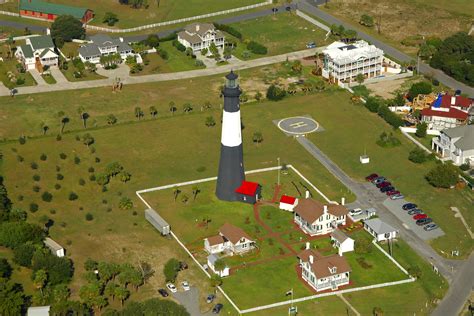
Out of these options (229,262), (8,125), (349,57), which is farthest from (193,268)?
(349,57)

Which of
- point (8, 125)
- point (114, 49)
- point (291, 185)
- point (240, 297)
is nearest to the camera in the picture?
point (240, 297)

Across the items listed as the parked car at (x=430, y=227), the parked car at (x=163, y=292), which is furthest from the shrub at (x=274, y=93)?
the parked car at (x=163, y=292)

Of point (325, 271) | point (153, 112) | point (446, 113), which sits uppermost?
point (325, 271)

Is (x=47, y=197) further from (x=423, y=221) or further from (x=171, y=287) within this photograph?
(x=423, y=221)

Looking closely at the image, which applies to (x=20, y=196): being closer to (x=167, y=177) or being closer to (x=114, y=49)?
(x=167, y=177)

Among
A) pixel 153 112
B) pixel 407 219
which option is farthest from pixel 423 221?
pixel 153 112

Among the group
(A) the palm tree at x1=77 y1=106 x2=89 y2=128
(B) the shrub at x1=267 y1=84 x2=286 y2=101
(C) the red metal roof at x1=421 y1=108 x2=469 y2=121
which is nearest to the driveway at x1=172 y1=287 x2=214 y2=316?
(A) the palm tree at x1=77 y1=106 x2=89 y2=128
